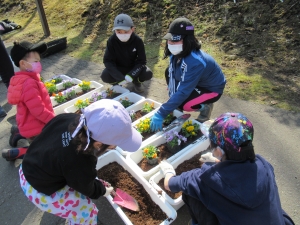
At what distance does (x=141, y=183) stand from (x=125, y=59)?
207 cm

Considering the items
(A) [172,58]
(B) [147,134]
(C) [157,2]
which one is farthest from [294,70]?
(C) [157,2]

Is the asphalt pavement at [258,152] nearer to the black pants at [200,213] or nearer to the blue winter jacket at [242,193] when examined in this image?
the black pants at [200,213]

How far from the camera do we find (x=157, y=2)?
6.30 meters

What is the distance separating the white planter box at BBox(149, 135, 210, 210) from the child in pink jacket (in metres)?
1.24

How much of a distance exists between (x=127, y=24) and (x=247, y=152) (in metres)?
2.43

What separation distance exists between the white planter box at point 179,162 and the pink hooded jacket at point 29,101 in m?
1.24

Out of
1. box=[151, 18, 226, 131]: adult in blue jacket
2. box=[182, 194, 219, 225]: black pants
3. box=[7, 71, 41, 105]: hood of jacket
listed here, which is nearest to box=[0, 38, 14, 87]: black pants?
box=[7, 71, 41, 105]: hood of jacket

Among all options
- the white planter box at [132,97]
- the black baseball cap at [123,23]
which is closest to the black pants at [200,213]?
the white planter box at [132,97]

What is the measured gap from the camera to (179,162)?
2326 millimetres

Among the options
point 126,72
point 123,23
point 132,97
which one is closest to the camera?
point 123,23

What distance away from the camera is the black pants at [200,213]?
148 cm

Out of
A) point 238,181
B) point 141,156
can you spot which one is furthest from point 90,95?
point 238,181

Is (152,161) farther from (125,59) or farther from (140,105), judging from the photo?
(125,59)

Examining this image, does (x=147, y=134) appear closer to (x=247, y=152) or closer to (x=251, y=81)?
(x=247, y=152)
